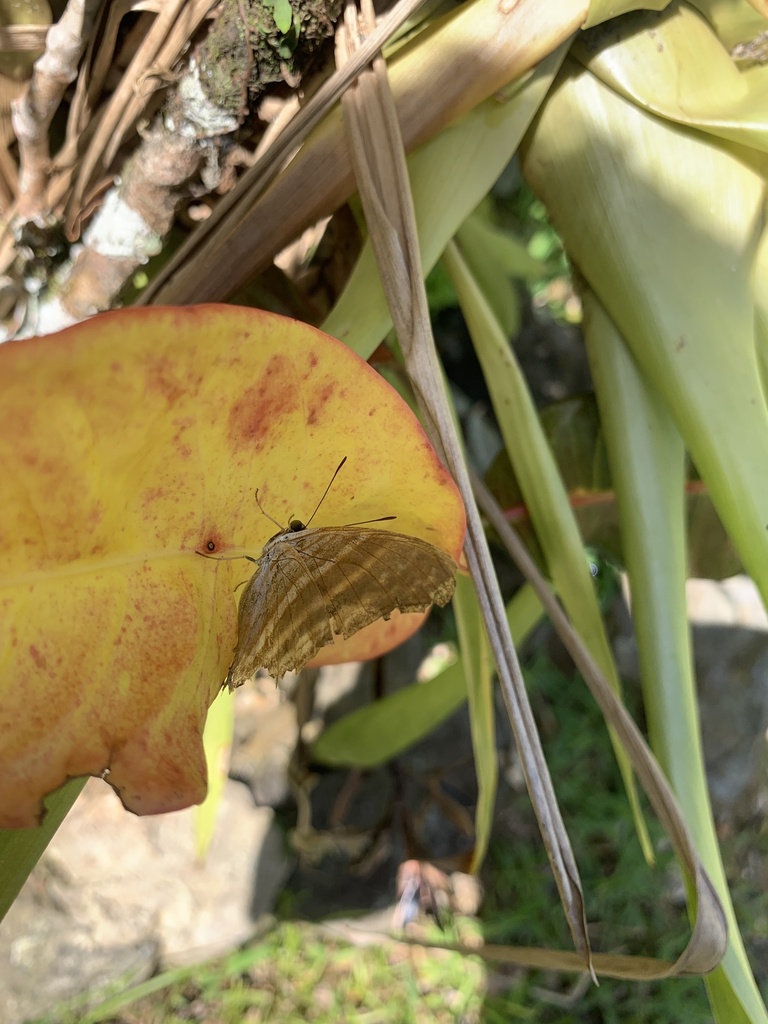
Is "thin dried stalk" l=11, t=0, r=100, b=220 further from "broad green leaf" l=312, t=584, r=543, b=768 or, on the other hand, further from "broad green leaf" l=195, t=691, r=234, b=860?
"broad green leaf" l=312, t=584, r=543, b=768

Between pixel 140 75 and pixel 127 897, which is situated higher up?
pixel 140 75

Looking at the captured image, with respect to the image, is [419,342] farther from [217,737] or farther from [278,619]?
→ [217,737]

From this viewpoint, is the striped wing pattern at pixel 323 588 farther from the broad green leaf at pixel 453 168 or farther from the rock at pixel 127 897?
the rock at pixel 127 897

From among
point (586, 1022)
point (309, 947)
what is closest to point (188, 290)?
point (309, 947)

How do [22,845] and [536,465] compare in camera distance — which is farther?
[536,465]

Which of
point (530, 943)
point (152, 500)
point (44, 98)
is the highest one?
point (44, 98)

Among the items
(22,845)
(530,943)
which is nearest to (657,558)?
(22,845)

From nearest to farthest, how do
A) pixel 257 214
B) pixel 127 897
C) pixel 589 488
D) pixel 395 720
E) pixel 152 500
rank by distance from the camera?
pixel 152 500 < pixel 257 214 < pixel 589 488 < pixel 395 720 < pixel 127 897
